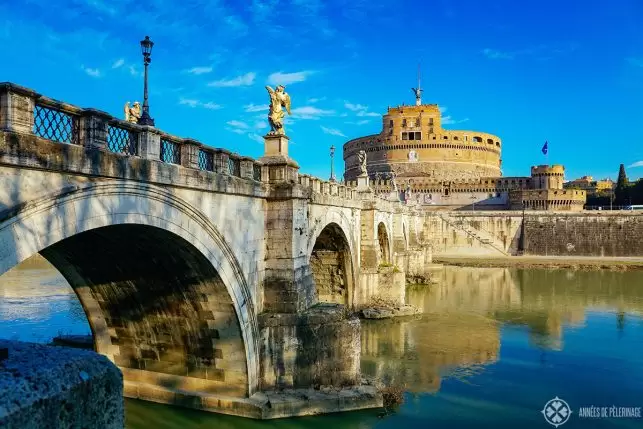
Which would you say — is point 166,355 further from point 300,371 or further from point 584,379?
point 584,379

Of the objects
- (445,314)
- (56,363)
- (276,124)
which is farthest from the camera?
(445,314)

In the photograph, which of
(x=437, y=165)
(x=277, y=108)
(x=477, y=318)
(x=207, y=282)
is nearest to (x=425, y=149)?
(x=437, y=165)

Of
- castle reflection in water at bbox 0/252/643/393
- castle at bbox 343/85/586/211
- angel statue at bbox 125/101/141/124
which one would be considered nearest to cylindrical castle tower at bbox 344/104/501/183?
castle at bbox 343/85/586/211

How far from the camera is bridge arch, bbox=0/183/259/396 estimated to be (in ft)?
29.7

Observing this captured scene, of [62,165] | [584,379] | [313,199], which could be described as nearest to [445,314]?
[584,379]

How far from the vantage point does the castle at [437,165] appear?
72188 millimetres

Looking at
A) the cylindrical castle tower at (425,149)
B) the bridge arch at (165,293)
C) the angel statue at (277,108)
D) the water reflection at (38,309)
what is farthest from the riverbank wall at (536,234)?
the bridge arch at (165,293)

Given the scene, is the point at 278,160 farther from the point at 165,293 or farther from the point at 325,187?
the point at 325,187

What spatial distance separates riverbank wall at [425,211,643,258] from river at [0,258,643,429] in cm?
2178

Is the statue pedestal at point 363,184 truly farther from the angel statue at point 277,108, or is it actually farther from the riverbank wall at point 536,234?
the riverbank wall at point 536,234

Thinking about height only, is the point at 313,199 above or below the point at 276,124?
below

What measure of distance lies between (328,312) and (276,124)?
16.2 ft

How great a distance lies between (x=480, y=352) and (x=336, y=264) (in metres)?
7.08

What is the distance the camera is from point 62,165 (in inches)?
251
